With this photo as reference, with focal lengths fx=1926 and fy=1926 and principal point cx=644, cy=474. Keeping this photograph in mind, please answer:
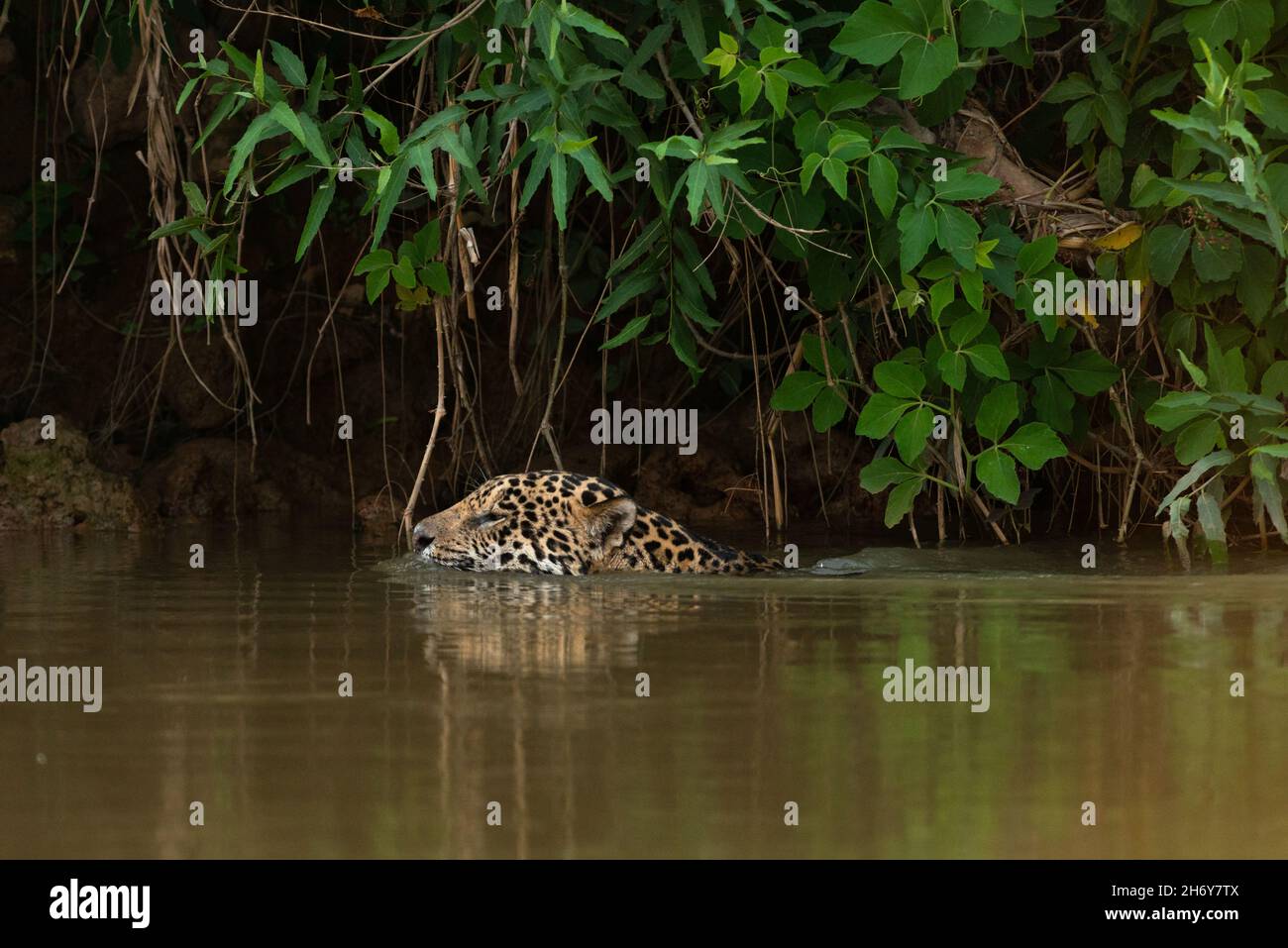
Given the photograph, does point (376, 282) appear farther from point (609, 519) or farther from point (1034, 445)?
point (1034, 445)

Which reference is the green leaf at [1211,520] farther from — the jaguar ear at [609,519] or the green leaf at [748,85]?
the green leaf at [748,85]

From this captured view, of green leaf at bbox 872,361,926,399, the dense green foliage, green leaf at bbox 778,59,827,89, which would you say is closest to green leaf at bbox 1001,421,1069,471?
the dense green foliage

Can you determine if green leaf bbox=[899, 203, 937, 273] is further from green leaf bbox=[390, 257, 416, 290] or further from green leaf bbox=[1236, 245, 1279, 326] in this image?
green leaf bbox=[390, 257, 416, 290]

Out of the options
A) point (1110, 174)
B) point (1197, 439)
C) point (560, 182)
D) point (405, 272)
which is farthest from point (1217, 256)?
point (405, 272)

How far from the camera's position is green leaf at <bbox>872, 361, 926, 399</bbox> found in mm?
7062

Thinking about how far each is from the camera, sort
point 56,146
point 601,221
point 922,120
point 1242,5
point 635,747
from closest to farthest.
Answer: point 635,747
point 1242,5
point 922,120
point 601,221
point 56,146

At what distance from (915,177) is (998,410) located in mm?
990

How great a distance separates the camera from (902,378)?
23.2 feet

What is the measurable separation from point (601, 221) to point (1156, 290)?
2.98m

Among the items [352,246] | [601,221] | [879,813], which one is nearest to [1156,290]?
[601,221]

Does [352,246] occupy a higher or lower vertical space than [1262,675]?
higher

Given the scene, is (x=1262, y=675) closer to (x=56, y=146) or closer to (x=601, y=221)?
(x=601, y=221)

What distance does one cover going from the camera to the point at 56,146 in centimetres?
1051

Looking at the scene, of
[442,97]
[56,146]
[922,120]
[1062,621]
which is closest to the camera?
[1062,621]
